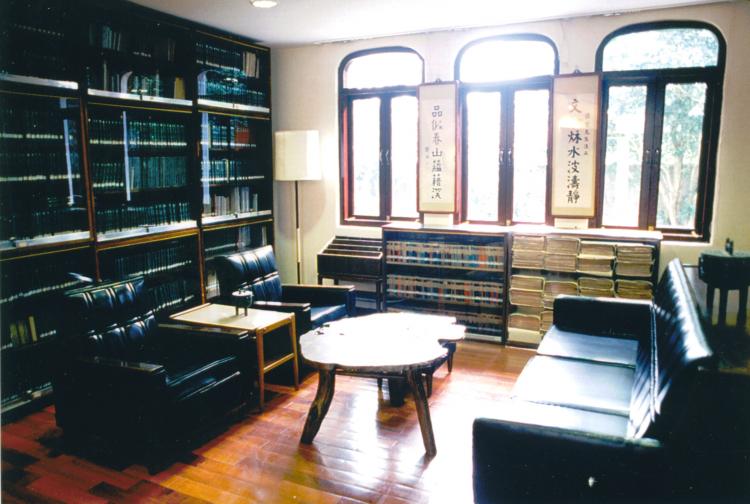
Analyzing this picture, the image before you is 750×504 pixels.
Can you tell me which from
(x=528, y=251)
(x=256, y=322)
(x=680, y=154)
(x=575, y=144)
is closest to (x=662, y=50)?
(x=680, y=154)

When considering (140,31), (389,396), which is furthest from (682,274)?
(140,31)

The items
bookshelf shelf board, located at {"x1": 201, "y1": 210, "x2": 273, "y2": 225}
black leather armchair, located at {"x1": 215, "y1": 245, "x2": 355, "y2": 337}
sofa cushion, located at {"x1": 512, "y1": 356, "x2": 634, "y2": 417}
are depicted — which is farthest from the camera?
bookshelf shelf board, located at {"x1": 201, "y1": 210, "x2": 273, "y2": 225}

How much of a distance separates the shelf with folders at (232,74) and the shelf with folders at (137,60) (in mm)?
202

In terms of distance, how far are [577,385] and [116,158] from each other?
3900mm

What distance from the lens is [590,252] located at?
490 cm

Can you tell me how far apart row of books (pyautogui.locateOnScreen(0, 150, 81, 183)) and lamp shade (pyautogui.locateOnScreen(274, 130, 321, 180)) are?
7.26 ft

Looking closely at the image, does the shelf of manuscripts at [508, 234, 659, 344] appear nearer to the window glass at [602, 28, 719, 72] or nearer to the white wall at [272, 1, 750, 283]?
the white wall at [272, 1, 750, 283]

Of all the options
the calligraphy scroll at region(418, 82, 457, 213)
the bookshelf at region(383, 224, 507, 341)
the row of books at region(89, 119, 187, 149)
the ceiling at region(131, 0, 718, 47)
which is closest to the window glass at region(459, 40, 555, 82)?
the ceiling at region(131, 0, 718, 47)

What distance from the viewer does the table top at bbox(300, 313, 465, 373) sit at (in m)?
3.25

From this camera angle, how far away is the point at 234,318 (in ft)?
13.1

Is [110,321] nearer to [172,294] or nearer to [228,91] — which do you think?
[172,294]

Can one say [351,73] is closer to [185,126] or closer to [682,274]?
[185,126]

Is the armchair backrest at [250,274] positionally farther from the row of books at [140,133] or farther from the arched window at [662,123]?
the arched window at [662,123]

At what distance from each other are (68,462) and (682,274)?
11.8 ft
